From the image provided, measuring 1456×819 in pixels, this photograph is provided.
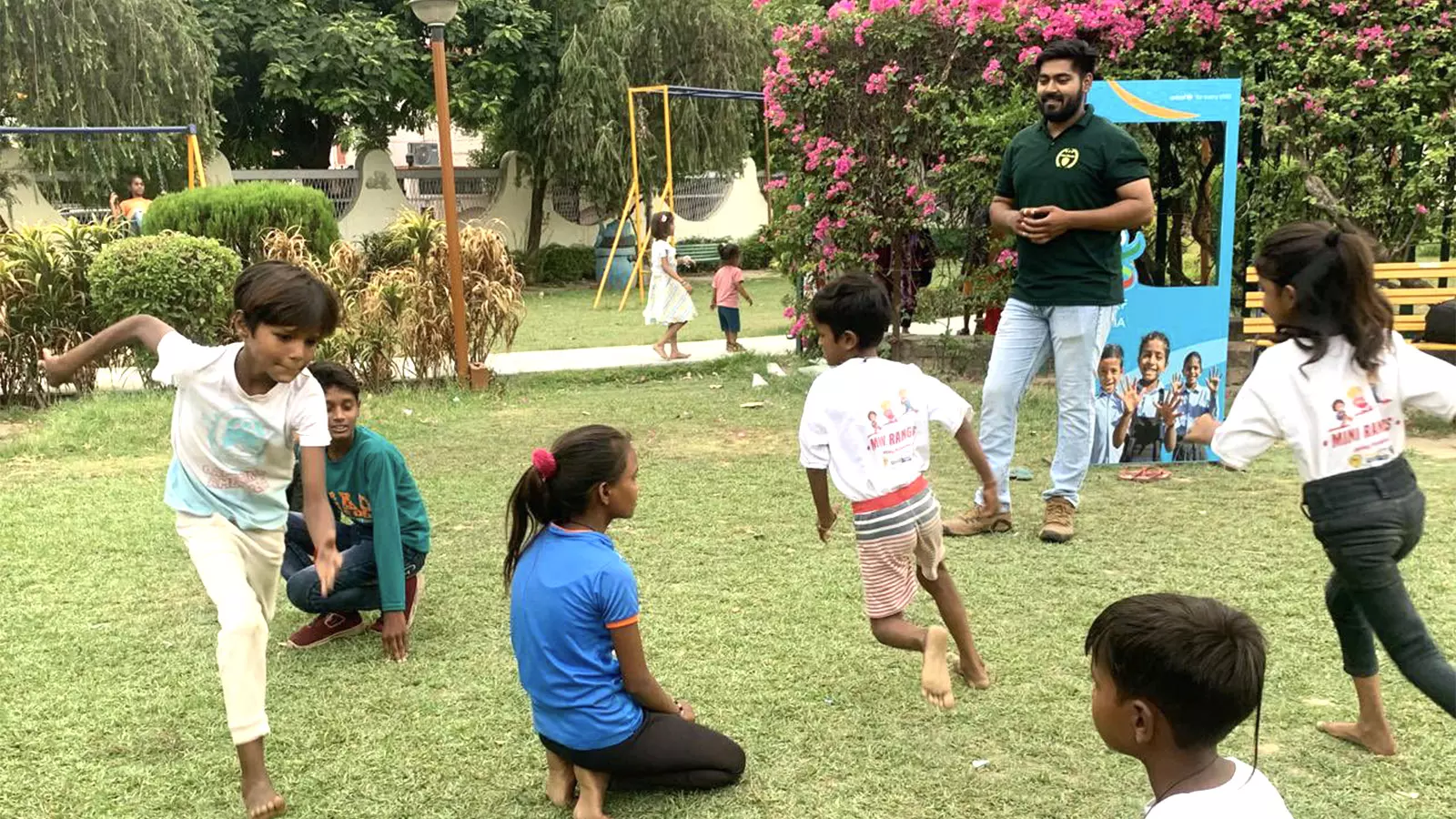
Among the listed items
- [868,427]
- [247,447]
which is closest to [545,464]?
[247,447]

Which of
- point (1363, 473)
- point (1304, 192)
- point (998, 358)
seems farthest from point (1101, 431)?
point (1363, 473)

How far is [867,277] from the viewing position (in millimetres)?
3297

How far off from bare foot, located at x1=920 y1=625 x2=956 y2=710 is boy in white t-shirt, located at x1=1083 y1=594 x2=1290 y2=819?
1130 millimetres

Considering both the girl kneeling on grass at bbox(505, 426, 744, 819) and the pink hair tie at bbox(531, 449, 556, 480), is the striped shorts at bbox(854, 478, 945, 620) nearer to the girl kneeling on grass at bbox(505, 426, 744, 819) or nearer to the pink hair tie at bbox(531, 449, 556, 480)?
the girl kneeling on grass at bbox(505, 426, 744, 819)

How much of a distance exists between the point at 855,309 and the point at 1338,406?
1250mm

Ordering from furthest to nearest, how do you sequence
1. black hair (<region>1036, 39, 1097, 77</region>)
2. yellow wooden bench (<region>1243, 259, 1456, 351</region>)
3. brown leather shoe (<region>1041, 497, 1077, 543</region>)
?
1. yellow wooden bench (<region>1243, 259, 1456, 351</region>)
2. brown leather shoe (<region>1041, 497, 1077, 543</region>)
3. black hair (<region>1036, 39, 1097, 77</region>)

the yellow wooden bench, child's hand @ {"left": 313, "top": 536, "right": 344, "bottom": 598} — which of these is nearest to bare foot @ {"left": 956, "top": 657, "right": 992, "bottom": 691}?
child's hand @ {"left": 313, "top": 536, "right": 344, "bottom": 598}

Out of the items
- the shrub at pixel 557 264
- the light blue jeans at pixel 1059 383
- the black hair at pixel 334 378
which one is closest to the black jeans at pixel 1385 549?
the light blue jeans at pixel 1059 383

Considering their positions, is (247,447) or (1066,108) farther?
(1066,108)

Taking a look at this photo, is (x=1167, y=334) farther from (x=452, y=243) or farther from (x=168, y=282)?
(x=168, y=282)

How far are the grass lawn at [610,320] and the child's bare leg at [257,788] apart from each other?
27.9ft

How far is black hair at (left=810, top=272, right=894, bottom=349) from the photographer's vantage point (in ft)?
10.6

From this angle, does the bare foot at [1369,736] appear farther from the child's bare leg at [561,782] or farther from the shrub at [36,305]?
the shrub at [36,305]

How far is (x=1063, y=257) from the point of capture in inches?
192
